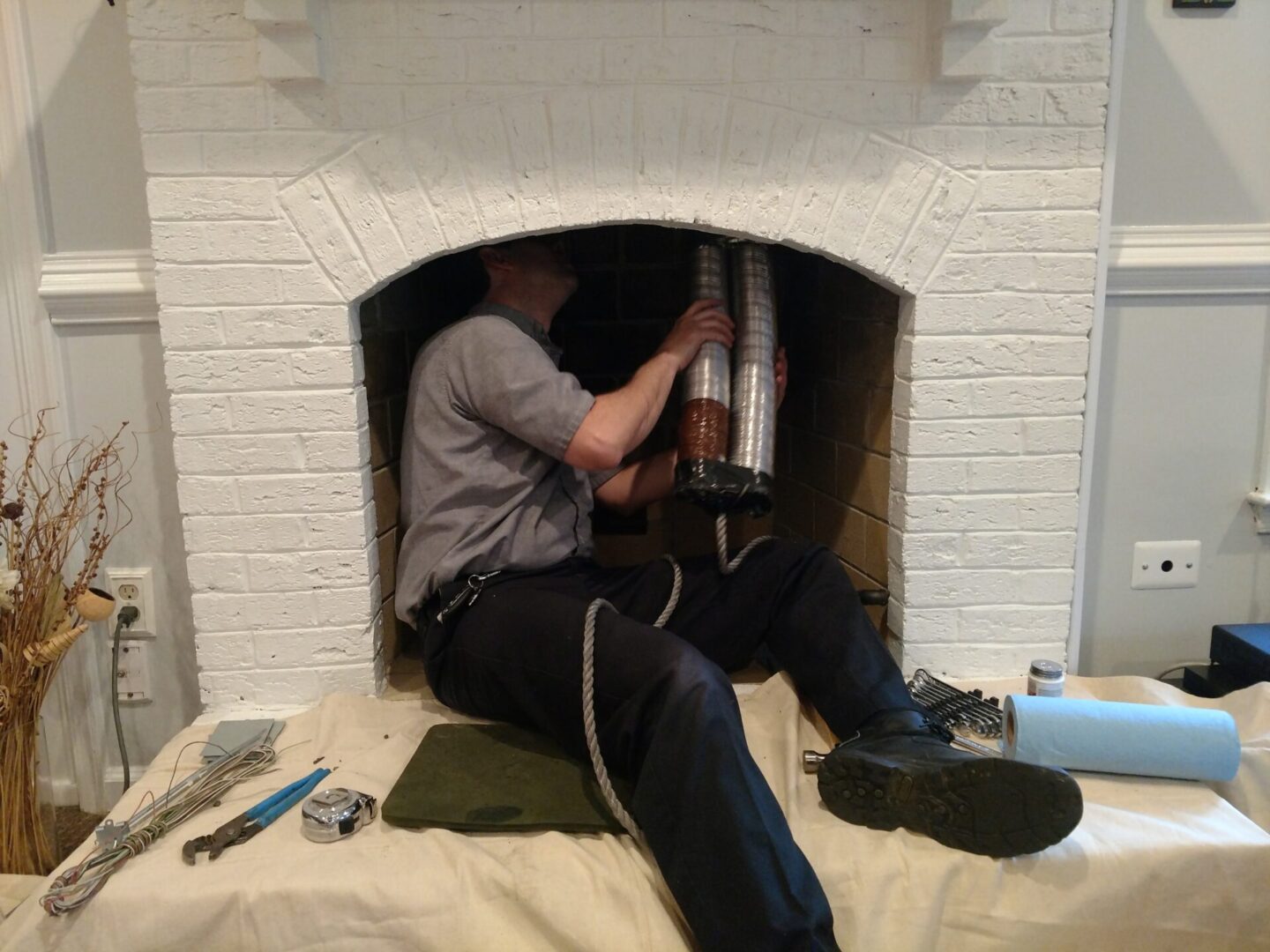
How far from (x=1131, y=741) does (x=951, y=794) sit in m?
0.35

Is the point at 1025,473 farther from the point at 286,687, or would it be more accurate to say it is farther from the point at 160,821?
the point at 160,821

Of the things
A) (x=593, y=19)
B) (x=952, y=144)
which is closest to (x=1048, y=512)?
(x=952, y=144)

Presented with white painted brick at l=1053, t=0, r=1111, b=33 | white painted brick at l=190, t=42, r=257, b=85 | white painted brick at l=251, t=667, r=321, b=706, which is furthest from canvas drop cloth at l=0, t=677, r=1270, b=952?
white painted brick at l=1053, t=0, r=1111, b=33

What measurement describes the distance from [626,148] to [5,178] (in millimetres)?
1192

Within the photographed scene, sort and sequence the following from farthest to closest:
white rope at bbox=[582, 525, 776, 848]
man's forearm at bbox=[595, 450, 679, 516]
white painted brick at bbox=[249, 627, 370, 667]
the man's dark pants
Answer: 1. man's forearm at bbox=[595, 450, 679, 516]
2. white painted brick at bbox=[249, 627, 370, 667]
3. white rope at bbox=[582, 525, 776, 848]
4. the man's dark pants

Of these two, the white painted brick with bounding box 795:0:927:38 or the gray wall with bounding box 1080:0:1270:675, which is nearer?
the white painted brick with bounding box 795:0:927:38

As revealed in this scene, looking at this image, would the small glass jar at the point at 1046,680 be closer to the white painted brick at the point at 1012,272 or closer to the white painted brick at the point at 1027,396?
the white painted brick at the point at 1027,396

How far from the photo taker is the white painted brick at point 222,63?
5.16 ft

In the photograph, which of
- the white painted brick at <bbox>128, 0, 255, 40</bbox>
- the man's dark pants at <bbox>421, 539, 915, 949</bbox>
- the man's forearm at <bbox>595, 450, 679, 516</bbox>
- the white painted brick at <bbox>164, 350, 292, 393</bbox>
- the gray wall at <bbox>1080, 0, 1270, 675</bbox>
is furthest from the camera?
the man's forearm at <bbox>595, 450, 679, 516</bbox>

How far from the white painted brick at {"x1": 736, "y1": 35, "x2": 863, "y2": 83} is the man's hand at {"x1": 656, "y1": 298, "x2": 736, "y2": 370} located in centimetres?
43

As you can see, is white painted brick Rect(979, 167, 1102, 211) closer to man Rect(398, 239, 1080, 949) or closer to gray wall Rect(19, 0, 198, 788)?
man Rect(398, 239, 1080, 949)

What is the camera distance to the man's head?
1.85 metres

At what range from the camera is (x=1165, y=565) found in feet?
6.89

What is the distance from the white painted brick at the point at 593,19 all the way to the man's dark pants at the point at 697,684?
0.93 metres
